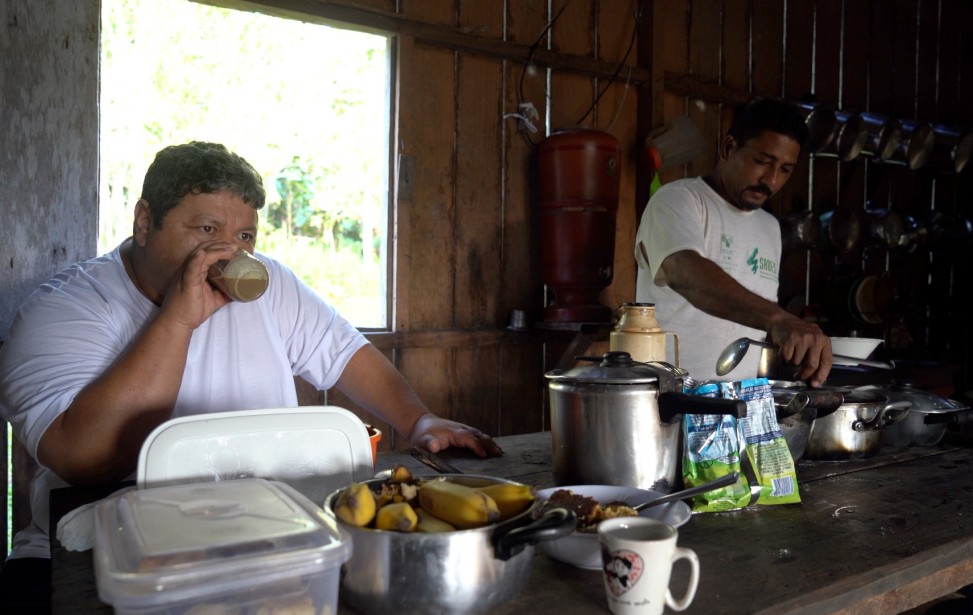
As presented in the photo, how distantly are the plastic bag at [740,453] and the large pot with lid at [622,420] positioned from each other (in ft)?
0.14

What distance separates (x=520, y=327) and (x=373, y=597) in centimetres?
284

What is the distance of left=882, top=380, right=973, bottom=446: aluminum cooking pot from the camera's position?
78.4 inches

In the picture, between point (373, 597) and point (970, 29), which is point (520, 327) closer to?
point (373, 597)

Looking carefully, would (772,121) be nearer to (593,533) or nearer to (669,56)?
(669,56)

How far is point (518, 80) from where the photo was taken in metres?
3.87

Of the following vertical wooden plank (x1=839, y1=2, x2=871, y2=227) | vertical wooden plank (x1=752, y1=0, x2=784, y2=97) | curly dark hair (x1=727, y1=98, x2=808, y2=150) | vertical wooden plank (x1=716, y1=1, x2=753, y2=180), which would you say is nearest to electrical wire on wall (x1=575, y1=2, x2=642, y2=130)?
vertical wooden plank (x1=716, y1=1, x2=753, y2=180)

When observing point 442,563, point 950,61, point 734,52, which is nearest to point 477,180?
point 734,52

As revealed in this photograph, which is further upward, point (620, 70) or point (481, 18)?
point (481, 18)

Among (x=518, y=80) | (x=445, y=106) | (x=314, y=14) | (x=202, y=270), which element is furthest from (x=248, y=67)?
(x=202, y=270)

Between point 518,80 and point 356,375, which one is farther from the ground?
point 518,80

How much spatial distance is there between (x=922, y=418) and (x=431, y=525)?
1.67 meters

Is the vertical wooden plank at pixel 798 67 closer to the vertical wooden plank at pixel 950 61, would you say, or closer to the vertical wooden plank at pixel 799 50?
the vertical wooden plank at pixel 799 50

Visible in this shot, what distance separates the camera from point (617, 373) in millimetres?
1354

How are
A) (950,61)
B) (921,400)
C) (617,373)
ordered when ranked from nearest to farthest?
(617,373)
(921,400)
(950,61)
